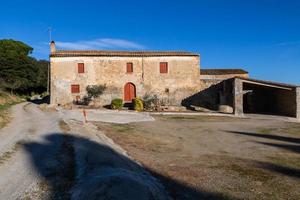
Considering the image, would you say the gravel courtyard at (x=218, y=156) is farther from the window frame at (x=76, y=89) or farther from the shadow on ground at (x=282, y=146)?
the window frame at (x=76, y=89)

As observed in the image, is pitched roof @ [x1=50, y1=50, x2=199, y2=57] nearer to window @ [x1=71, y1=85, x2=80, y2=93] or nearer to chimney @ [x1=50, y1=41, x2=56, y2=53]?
chimney @ [x1=50, y1=41, x2=56, y2=53]

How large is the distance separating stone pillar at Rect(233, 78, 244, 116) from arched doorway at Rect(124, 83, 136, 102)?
993 centimetres

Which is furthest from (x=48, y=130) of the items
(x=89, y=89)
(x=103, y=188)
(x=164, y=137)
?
(x=89, y=89)

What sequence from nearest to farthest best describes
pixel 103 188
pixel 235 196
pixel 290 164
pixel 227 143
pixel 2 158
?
1. pixel 103 188
2. pixel 235 196
3. pixel 2 158
4. pixel 290 164
5. pixel 227 143

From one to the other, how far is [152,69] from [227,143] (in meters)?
18.1

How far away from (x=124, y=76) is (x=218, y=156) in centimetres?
2102

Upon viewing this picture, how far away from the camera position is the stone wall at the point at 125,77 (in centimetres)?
3164

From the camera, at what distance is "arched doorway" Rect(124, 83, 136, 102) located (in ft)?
106

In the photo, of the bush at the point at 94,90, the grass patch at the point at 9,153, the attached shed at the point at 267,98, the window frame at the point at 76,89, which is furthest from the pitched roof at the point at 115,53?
the grass patch at the point at 9,153

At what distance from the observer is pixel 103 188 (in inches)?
249

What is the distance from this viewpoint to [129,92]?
32.5 m

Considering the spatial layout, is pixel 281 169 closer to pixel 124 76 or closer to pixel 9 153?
pixel 9 153

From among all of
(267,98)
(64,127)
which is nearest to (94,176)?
(64,127)

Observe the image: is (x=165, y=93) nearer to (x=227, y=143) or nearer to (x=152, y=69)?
(x=152, y=69)
